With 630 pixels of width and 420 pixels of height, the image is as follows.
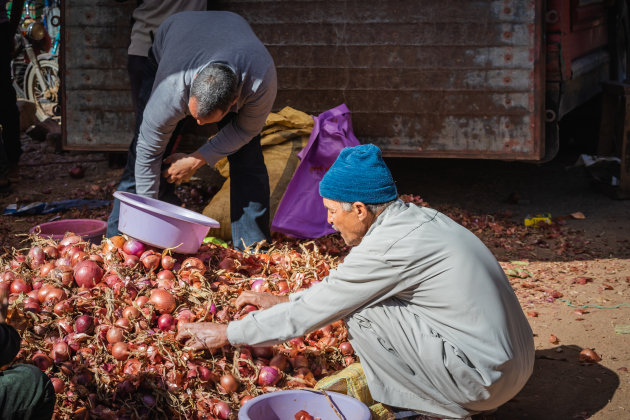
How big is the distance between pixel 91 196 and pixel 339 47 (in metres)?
2.69

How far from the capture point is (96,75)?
18.0ft

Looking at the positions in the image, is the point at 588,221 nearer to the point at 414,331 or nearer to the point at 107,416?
the point at 414,331

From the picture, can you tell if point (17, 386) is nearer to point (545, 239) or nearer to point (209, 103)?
point (209, 103)

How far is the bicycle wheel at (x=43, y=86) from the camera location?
9750 millimetres

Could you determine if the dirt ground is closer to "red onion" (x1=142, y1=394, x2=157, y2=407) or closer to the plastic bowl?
the plastic bowl

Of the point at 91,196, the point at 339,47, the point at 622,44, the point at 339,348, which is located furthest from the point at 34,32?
the point at 339,348

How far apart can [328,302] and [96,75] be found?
3915 mm

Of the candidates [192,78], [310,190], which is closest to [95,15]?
[310,190]

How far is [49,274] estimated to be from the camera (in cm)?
294

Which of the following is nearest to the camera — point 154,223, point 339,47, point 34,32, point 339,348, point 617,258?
point 339,348

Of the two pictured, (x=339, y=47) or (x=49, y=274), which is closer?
(x=49, y=274)

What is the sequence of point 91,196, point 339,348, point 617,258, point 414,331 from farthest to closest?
point 91,196, point 617,258, point 339,348, point 414,331

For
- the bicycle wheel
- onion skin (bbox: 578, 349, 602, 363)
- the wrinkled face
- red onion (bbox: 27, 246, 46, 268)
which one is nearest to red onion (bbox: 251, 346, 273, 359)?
the wrinkled face

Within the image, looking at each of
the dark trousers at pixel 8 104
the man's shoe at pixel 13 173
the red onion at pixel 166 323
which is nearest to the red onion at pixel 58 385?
the red onion at pixel 166 323
